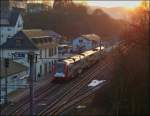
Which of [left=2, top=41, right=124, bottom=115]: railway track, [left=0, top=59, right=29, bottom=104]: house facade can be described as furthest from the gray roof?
[left=2, top=41, right=124, bottom=115]: railway track

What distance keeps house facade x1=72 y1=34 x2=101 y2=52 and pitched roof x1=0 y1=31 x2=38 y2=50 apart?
48.8 inches

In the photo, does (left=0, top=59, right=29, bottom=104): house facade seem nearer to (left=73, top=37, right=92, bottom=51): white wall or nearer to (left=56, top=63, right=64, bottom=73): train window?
(left=56, top=63, right=64, bottom=73): train window

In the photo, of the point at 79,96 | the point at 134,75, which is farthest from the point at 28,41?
the point at 134,75

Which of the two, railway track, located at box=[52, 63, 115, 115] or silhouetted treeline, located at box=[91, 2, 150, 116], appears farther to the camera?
railway track, located at box=[52, 63, 115, 115]

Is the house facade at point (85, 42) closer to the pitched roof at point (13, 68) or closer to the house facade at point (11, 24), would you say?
the pitched roof at point (13, 68)

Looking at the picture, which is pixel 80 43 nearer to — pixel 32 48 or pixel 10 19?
pixel 32 48

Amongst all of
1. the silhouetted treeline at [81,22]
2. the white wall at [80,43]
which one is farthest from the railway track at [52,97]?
the silhouetted treeline at [81,22]

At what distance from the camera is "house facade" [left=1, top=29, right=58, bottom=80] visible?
10.1 meters

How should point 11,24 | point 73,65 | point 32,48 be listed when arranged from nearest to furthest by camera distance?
point 73,65
point 32,48
point 11,24

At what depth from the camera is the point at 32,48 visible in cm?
1095

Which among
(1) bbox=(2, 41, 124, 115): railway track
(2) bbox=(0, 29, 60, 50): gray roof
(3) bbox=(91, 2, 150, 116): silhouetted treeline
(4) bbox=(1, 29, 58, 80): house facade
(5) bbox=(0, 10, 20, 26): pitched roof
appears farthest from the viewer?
(5) bbox=(0, 10, 20, 26): pitched roof

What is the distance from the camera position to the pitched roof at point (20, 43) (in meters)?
11.2

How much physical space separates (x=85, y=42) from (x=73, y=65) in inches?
25.1

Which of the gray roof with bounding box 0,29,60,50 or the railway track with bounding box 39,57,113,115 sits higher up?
the gray roof with bounding box 0,29,60,50
